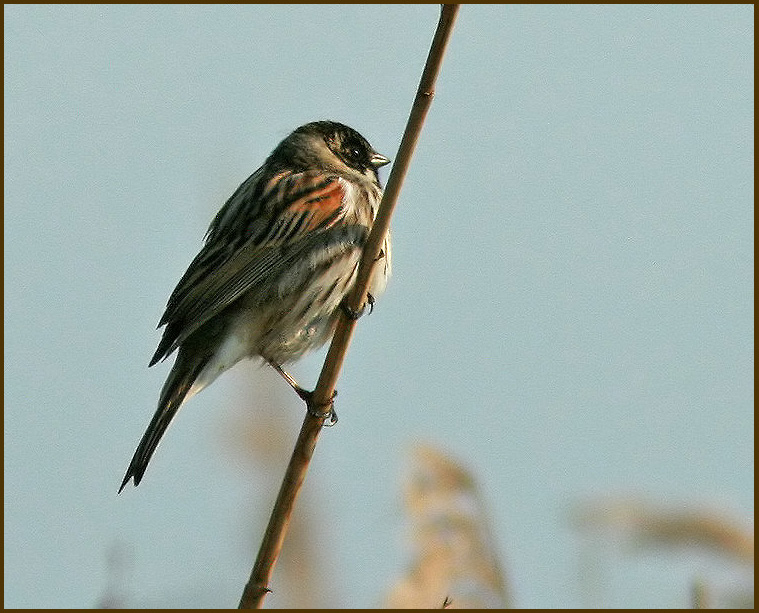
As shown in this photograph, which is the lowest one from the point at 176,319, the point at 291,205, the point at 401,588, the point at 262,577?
the point at 401,588

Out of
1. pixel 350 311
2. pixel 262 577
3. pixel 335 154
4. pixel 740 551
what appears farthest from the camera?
pixel 335 154

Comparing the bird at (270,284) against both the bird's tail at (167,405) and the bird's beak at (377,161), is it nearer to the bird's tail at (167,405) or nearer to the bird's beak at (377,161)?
the bird's tail at (167,405)

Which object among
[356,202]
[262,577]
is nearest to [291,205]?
[356,202]

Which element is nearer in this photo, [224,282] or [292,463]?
[292,463]

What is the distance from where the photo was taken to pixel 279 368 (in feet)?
13.8

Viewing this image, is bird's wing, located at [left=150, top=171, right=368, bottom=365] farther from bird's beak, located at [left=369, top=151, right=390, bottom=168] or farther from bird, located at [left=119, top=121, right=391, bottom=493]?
bird's beak, located at [left=369, top=151, right=390, bottom=168]

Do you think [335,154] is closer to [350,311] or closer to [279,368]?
[279,368]

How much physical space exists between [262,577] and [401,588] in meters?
0.63

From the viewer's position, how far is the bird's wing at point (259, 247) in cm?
395

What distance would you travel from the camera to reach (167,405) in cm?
381

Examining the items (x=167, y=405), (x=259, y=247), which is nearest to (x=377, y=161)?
(x=259, y=247)

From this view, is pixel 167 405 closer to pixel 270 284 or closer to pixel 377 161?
pixel 270 284

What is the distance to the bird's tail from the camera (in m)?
3.54

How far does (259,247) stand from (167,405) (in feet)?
2.30
